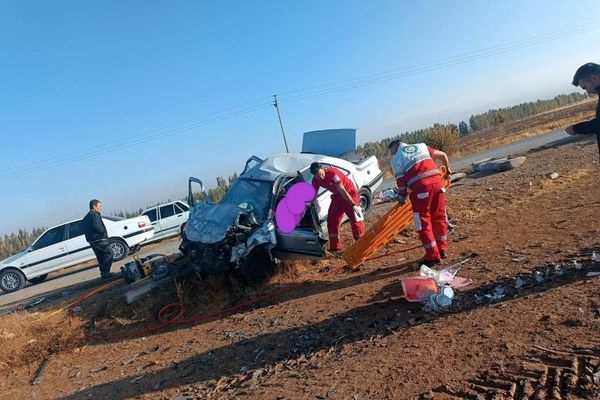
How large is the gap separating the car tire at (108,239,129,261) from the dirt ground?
5.65m

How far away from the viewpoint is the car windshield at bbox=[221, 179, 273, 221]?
655cm

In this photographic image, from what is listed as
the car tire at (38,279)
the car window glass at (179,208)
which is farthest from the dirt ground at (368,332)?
the car window glass at (179,208)

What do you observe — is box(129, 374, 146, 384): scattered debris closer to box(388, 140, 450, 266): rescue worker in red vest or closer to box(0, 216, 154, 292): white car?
box(388, 140, 450, 266): rescue worker in red vest

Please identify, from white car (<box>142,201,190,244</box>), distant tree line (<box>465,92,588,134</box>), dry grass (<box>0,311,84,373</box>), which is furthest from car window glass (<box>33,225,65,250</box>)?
distant tree line (<box>465,92,588,134</box>)

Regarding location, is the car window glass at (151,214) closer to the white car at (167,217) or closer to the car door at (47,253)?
the white car at (167,217)

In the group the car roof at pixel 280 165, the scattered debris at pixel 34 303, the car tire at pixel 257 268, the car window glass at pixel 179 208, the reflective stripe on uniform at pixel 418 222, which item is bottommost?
the scattered debris at pixel 34 303

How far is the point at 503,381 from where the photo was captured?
9.28 ft

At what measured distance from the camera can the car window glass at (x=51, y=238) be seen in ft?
42.7

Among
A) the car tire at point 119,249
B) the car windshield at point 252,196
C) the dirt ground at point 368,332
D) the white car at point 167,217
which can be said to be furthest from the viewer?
the white car at point 167,217

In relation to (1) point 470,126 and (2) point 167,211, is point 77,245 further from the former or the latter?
(1) point 470,126

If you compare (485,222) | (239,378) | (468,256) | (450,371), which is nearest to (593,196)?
(485,222)

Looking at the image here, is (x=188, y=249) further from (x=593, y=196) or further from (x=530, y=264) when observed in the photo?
(x=593, y=196)

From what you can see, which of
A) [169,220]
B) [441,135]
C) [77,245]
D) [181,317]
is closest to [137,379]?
[181,317]

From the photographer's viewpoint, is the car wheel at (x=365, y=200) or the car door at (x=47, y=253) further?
the car door at (x=47, y=253)
